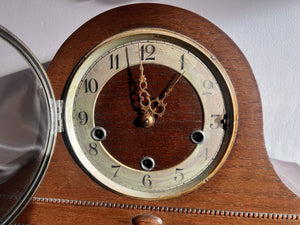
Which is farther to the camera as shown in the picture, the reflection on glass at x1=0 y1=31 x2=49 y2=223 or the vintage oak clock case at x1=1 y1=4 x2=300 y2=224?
the reflection on glass at x1=0 y1=31 x2=49 y2=223

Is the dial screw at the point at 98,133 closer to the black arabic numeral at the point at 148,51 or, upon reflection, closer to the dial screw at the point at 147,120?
the dial screw at the point at 147,120

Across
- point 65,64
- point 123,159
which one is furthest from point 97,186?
point 65,64

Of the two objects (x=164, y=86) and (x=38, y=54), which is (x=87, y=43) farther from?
(x=38, y=54)

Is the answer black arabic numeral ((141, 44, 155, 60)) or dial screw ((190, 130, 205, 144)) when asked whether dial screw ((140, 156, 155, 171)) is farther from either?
black arabic numeral ((141, 44, 155, 60))

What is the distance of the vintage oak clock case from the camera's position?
801 mm

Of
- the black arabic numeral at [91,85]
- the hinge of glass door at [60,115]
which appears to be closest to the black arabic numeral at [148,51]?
the black arabic numeral at [91,85]

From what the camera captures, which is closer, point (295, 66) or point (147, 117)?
point (147, 117)

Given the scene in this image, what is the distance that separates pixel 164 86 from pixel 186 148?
17 cm

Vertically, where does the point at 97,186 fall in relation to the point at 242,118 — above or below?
below

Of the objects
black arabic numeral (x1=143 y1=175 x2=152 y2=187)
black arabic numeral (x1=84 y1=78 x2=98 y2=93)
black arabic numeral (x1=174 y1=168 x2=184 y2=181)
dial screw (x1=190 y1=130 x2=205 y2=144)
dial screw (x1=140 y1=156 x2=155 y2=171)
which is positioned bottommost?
black arabic numeral (x1=143 y1=175 x2=152 y2=187)

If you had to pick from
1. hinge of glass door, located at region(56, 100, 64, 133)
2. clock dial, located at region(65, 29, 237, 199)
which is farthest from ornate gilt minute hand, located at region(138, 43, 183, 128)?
hinge of glass door, located at region(56, 100, 64, 133)

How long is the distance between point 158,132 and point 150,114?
5 centimetres

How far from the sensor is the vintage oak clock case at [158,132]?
801 mm

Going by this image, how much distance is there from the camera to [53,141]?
2.87 feet
